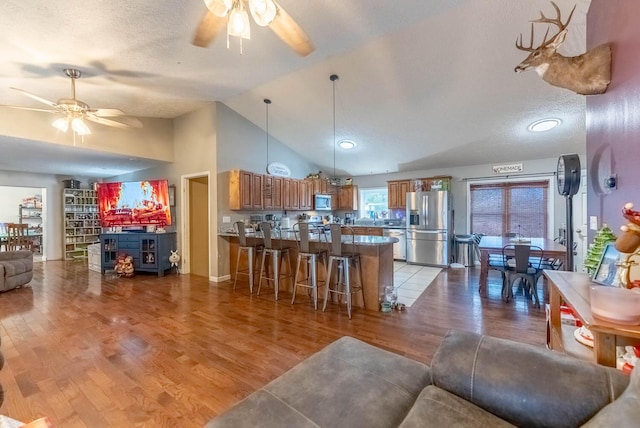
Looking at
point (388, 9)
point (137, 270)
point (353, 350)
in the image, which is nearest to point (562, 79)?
point (388, 9)

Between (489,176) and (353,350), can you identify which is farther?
(489,176)

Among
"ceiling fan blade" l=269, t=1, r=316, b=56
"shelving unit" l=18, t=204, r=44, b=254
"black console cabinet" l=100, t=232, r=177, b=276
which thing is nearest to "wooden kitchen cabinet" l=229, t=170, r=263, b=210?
"black console cabinet" l=100, t=232, r=177, b=276

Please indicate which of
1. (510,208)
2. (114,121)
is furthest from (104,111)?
(510,208)

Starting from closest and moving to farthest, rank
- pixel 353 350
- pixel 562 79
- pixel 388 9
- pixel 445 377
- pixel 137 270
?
1. pixel 445 377
2. pixel 353 350
3. pixel 562 79
4. pixel 388 9
5. pixel 137 270

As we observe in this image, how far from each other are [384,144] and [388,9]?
3.23m

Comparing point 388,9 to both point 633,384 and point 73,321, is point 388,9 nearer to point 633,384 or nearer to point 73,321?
point 633,384

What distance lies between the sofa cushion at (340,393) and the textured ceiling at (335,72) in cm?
298

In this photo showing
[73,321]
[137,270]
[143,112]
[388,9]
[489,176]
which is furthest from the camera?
[489,176]

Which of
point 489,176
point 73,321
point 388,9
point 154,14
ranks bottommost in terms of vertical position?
point 73,321

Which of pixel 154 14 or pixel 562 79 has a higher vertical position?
pixel 154 14

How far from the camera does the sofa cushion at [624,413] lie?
0.68 meters

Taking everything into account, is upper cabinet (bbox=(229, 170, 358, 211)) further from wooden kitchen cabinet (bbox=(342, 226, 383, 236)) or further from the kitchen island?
the kitchen island

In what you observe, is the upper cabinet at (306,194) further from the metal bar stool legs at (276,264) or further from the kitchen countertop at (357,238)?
the metal bar stool legs at (276,264)

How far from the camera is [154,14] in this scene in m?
2.43
